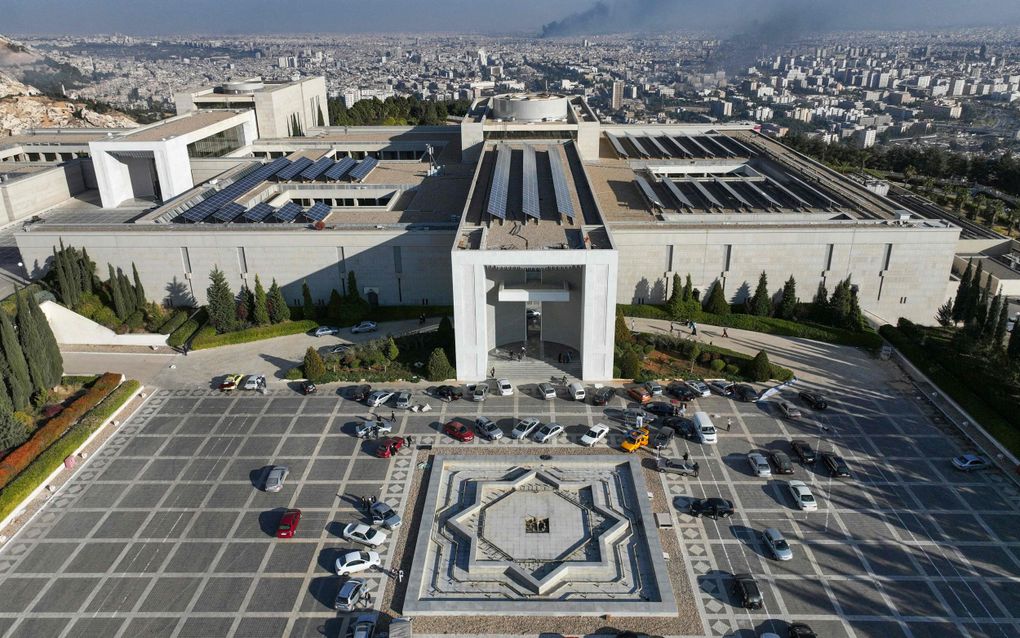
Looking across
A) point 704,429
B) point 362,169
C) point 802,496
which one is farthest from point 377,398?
point 362,169

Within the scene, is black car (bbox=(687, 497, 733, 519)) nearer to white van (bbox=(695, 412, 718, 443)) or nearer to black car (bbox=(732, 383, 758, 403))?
white van (bbox=(695, 412, 718, 443))

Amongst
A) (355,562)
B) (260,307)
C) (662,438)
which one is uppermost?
(260,307)

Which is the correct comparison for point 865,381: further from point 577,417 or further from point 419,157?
point 419,157

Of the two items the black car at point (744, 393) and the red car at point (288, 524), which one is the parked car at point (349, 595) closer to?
the red car at point (288, 524)

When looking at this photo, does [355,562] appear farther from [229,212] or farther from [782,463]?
[229,212]

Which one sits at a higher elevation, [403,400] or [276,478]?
[403,400]

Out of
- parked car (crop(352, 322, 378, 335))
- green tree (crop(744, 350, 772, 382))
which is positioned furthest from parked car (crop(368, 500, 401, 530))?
green tree (crop(744, 350, 772, 382))
